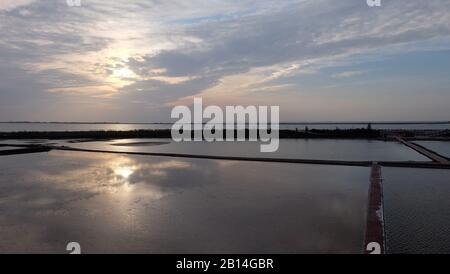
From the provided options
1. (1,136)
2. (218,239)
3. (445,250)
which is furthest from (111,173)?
(1,136)

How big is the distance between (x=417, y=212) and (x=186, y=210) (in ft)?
16.4

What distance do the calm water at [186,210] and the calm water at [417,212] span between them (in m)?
0.61

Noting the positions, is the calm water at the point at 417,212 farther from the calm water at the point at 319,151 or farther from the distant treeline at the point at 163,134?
the distant treeline at the point at 163,134

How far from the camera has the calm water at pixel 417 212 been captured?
5.42m

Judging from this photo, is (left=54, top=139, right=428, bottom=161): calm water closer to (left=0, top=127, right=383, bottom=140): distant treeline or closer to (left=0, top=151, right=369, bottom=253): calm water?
(left=0, top=151, right=369, bottom=253): calm water

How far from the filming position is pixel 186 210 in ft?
25.5

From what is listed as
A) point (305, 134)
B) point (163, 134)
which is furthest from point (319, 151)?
point (163, 134)

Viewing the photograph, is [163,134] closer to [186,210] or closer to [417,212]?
[186,210]

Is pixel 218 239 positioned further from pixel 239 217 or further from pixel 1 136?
pixel 1 136

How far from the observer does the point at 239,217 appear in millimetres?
7094

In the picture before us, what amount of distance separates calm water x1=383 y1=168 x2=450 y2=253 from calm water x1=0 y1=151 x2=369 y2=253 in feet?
2.00

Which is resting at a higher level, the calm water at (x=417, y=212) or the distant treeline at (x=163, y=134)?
the distant treeline at (x=163, y=134)

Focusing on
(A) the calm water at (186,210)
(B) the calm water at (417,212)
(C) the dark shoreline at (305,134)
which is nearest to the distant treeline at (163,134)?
(C) the dark shoreline at (305,134)
